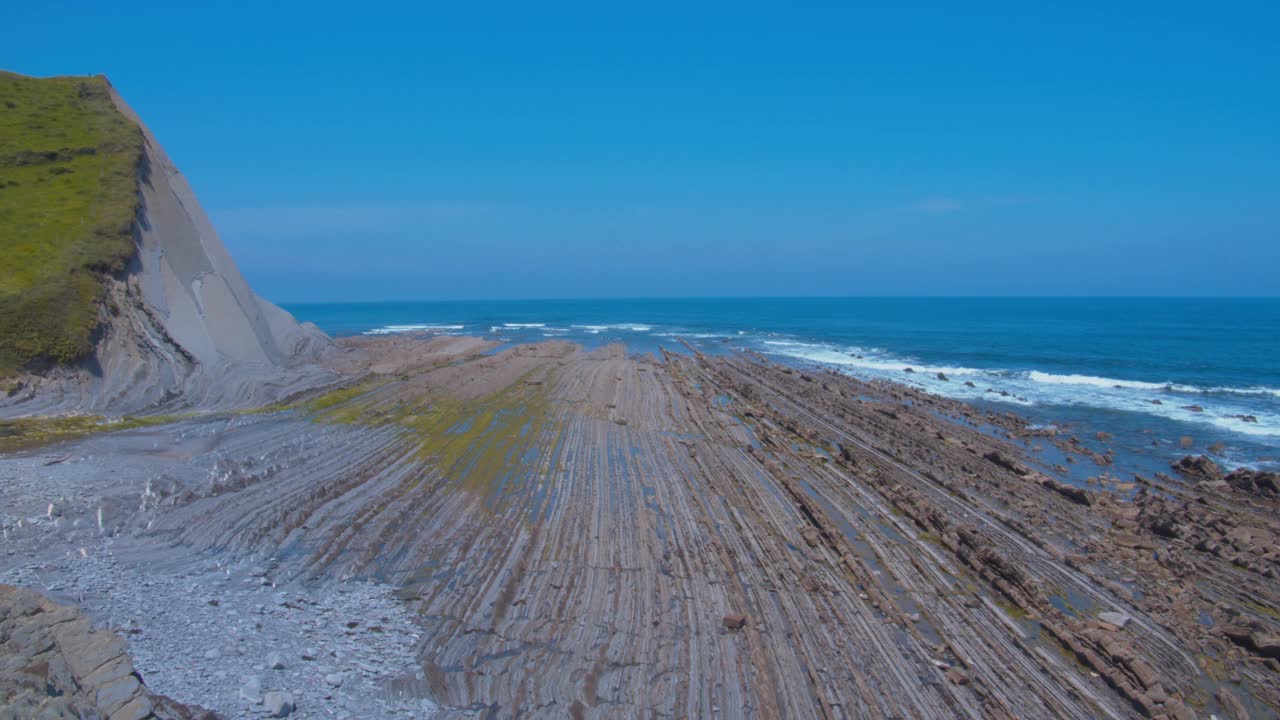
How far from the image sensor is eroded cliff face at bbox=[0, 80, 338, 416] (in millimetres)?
20094

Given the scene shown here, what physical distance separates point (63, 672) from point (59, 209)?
91.3ft

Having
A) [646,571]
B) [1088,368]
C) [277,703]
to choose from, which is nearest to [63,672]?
[277,703]

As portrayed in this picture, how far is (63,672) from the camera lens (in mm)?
5766

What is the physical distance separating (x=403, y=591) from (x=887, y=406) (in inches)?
899

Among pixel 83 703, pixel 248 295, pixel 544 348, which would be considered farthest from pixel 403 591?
pixel 544 348

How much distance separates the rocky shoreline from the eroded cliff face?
12.2ft

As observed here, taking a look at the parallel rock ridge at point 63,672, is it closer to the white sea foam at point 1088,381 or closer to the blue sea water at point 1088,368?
the blue sea water at point 1088,368

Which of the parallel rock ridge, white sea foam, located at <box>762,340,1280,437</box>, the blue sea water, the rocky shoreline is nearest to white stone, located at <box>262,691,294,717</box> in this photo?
the rocky shoreline

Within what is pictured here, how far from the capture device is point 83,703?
548 cm

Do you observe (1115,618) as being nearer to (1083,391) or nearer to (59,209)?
(1083,391)

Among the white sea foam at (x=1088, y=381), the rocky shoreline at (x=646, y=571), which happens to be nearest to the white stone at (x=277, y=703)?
the rocky shoreline at (x=646, y=571)

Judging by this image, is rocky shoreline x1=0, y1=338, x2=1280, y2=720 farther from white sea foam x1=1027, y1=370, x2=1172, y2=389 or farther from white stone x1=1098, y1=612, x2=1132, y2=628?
white sea foam x1=1027, y1=370, x2=1172, y2=389

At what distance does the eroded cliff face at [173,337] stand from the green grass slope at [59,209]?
27.1 inches

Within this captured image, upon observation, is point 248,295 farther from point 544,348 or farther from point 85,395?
point 544,348
